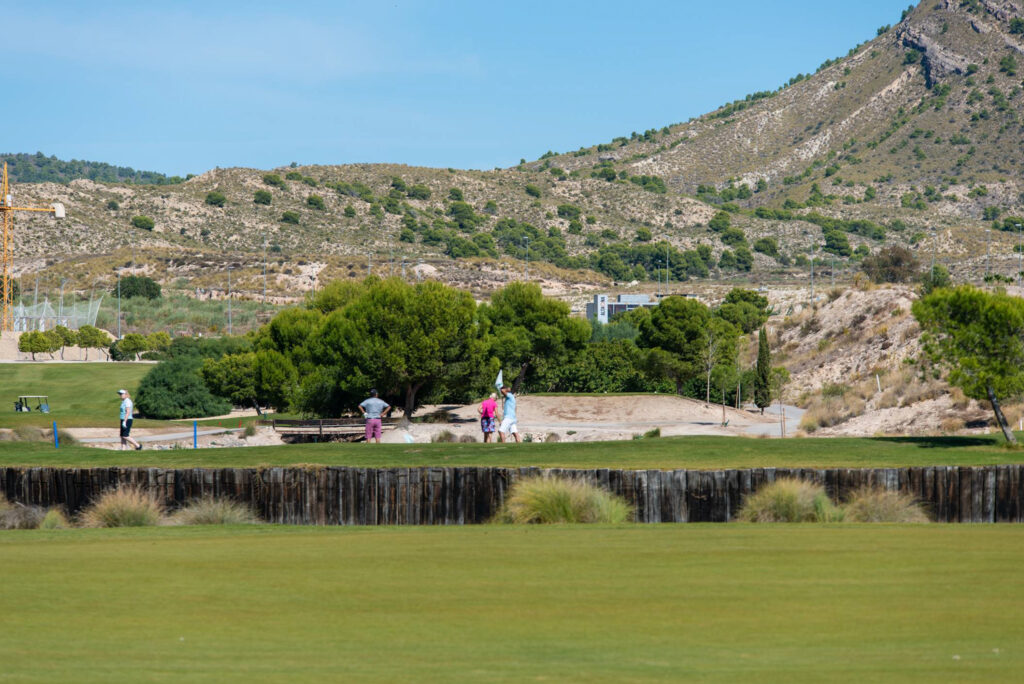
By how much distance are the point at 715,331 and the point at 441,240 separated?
91702 millimetres

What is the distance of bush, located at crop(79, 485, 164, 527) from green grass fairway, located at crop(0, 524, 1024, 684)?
3.61 meters

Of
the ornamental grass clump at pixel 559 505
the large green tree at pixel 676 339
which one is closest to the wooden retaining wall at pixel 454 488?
the ornamental grass clump at pixel 559 505

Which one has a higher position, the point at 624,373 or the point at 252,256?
the point at 252,256

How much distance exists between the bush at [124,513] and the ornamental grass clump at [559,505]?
5372 millimetres

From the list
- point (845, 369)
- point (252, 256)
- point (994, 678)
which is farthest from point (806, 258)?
point (994, 678)

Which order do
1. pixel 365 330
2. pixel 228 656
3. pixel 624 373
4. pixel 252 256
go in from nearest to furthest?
pixel 228 656
pixel 365 330
pixel 624 373
pixel 252 256

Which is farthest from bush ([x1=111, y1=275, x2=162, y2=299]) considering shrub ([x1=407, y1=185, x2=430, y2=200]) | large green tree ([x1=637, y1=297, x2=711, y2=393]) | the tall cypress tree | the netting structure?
the tall cypress tree

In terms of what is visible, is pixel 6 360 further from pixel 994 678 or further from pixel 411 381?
pixel 994 678

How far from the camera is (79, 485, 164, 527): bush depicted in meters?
18.1

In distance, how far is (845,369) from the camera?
218 feet

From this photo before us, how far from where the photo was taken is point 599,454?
1030 inches

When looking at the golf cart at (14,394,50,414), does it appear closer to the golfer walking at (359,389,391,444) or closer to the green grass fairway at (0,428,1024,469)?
the green grass fairway at (0,428,1024,469)

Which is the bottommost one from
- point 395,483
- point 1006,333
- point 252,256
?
point 395,483

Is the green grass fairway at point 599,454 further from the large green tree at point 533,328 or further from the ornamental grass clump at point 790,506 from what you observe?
the large green tree at point 533,328
